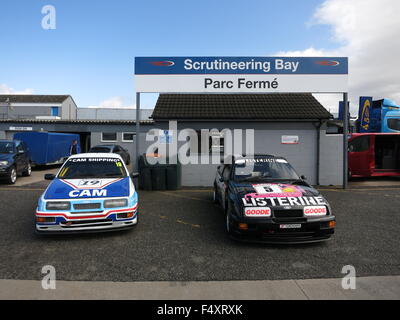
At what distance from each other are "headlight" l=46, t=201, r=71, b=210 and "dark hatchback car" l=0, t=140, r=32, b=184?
292 inches

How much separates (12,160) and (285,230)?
11.0 m

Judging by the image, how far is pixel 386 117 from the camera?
548 inches

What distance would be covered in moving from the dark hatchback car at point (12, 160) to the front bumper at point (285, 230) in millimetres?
9991

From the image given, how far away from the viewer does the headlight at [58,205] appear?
4.51 meters

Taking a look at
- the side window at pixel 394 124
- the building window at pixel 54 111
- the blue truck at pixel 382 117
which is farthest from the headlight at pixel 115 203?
the building window at pixel 54 111

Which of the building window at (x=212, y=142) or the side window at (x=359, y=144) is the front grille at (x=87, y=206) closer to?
the building window at (x=212, y=142)

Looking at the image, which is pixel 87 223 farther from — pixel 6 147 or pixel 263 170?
pixel 6 147

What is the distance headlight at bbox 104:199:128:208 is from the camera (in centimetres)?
464

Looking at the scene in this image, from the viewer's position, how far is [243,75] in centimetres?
1005
